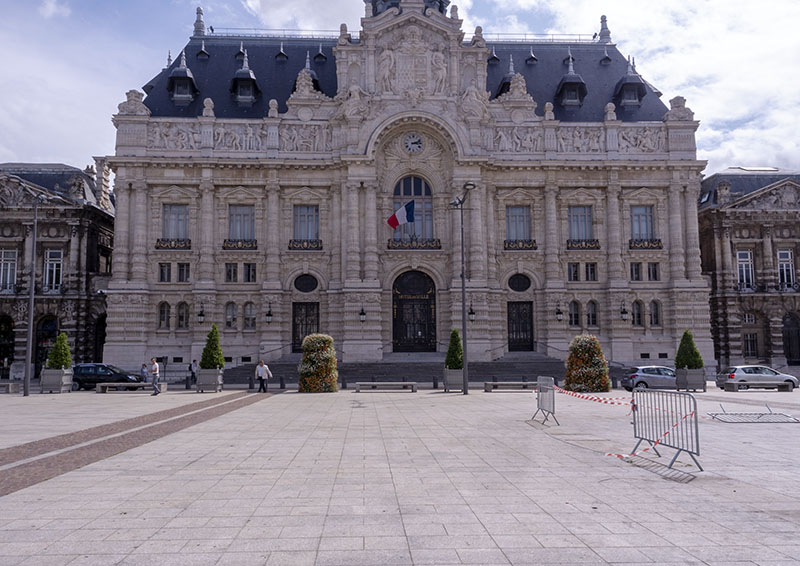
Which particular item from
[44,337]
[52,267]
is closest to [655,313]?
[52,267]

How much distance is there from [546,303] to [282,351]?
18982mm

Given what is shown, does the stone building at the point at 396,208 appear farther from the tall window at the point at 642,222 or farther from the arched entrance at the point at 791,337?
the arched entrance at the point at 791,337

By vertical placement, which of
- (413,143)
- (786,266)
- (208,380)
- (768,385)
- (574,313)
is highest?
(413,143)

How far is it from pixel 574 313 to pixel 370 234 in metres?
15.9

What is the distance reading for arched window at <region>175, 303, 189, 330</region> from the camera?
1825 inches

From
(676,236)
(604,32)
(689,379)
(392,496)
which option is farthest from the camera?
(604,32)

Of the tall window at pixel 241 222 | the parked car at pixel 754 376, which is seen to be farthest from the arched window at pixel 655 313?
the tall window at pixel 241 222

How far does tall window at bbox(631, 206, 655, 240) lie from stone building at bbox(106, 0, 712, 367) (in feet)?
0.73

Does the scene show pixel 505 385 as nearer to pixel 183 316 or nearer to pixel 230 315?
pixel 230 315

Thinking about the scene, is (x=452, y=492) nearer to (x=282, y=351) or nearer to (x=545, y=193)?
(x=282, y=351)

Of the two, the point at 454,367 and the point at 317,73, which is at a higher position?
the point at 317,73

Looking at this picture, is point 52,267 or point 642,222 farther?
point 52,267

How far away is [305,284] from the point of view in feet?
155

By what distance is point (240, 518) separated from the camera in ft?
25.7
